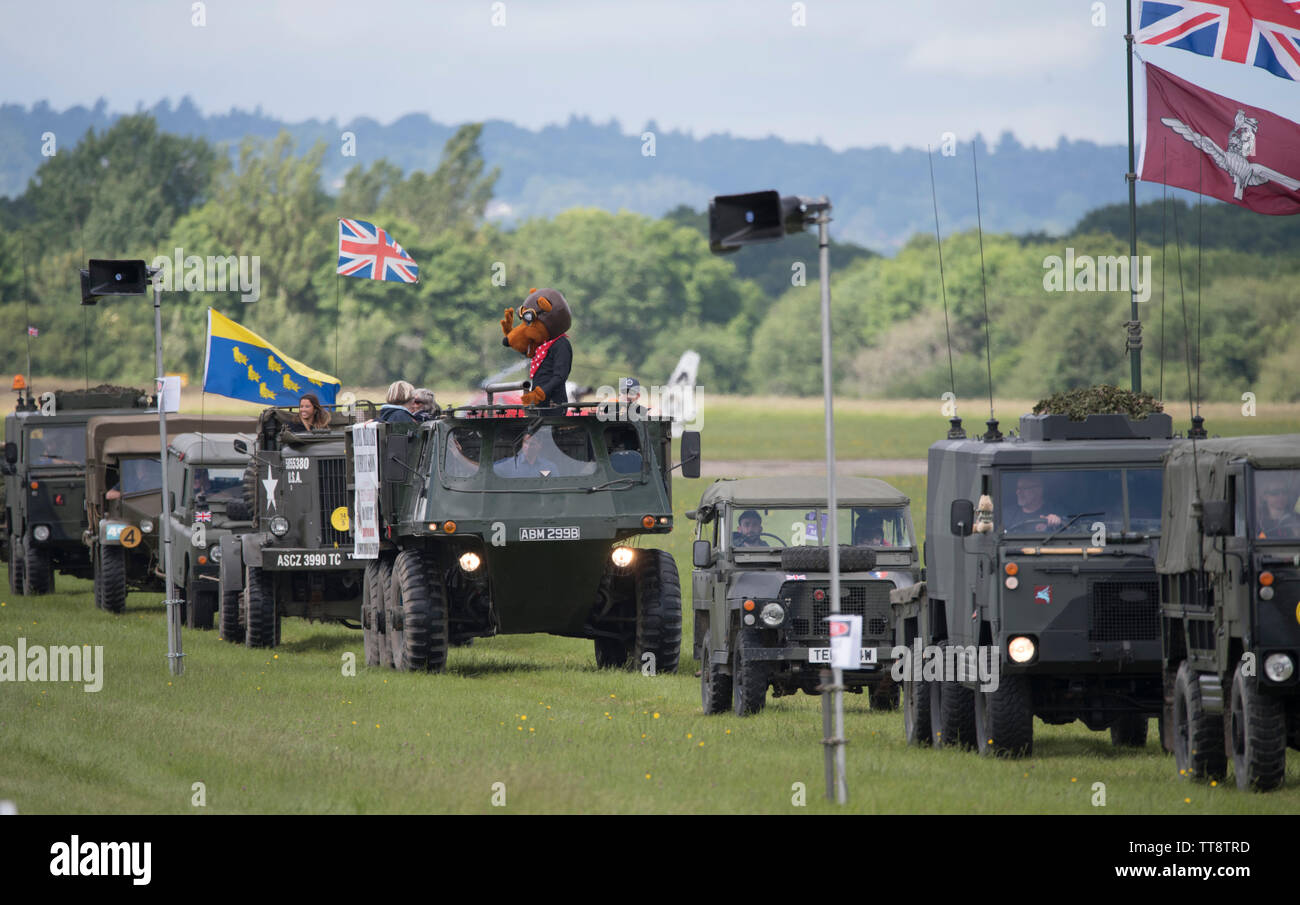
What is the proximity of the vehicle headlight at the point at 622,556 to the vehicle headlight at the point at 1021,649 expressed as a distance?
745cm

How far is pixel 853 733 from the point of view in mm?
17156

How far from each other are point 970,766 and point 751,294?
13444cm

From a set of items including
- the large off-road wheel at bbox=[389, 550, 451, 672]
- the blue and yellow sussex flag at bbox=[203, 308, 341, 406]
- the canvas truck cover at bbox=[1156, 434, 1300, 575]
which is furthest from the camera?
the blue and yellow sussex flag at bbox=[203, 308, 341, 406]

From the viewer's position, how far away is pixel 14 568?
33719 mm

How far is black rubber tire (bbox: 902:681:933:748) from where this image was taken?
52.9 ft

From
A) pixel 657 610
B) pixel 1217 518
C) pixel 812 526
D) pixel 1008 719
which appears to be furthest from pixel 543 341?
pixel 1217 518

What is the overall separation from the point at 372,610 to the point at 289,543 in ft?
7.12

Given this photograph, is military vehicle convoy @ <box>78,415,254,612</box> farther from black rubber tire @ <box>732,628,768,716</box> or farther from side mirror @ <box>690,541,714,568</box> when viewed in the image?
black rubber tire @ <box>732,628,768,716</box>

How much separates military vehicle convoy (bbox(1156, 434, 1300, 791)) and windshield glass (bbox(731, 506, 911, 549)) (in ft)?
14.8

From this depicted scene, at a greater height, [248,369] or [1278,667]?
[248,369]

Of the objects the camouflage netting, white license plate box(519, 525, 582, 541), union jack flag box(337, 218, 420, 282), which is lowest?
white license plate box(519, 525, 582, 541)

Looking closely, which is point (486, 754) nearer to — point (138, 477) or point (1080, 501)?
point (1080, 501)

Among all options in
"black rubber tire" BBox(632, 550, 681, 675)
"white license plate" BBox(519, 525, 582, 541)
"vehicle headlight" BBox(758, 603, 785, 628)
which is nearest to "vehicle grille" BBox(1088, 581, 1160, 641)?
"vehicle headlight" BBox(758, 603, 785, 628)

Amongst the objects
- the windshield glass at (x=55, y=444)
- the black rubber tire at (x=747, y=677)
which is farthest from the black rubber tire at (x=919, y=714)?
the windshield glass at (x=55, y=444)
